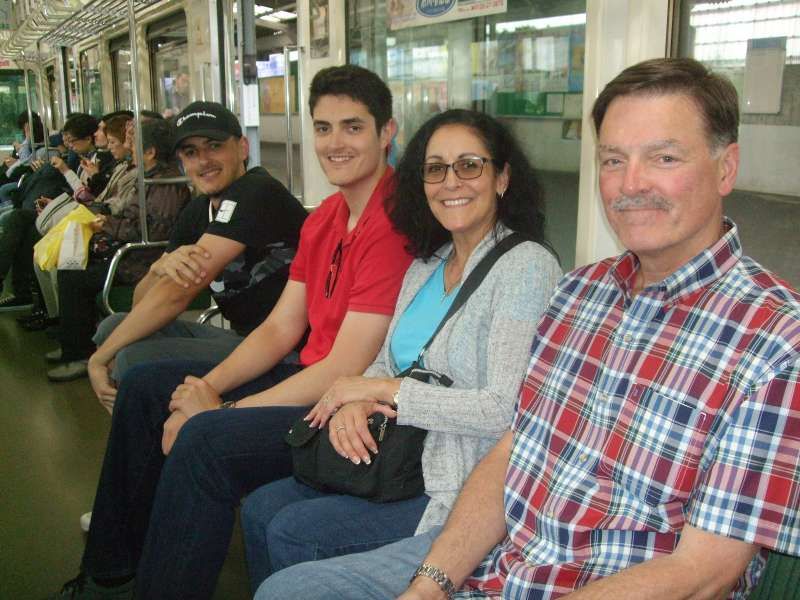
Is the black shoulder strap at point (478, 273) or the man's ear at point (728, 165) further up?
the man's ear at point (728, 165)

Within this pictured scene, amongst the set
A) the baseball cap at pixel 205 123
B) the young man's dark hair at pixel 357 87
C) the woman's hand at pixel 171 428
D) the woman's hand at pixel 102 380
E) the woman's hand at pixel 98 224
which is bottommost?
the woman's hand at pixel 102 380

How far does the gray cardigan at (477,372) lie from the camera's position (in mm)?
1544

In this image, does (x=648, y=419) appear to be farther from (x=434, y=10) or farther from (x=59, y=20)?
(x=59, y=20)

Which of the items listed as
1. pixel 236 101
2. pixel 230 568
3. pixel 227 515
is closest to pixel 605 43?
pixel 227 515

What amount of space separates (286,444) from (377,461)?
1.27ft

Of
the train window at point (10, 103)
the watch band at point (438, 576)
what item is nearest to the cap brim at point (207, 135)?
the watch band at point (438, 576)

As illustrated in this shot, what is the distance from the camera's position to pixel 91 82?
351 inches

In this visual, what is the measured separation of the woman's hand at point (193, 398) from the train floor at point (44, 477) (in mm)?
650

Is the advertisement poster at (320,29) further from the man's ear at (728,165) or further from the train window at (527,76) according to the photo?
the man's ear at (728,165)

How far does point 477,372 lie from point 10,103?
542 inches

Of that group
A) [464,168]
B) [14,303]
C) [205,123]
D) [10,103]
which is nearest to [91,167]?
[14,303]

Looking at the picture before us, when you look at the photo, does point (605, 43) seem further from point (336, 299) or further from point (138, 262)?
point (138, 262)

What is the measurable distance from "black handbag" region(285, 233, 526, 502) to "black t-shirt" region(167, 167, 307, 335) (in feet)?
3.45

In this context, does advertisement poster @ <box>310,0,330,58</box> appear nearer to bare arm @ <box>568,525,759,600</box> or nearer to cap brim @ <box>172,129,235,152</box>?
cap brim @ <box>172,129,235,152</box>
